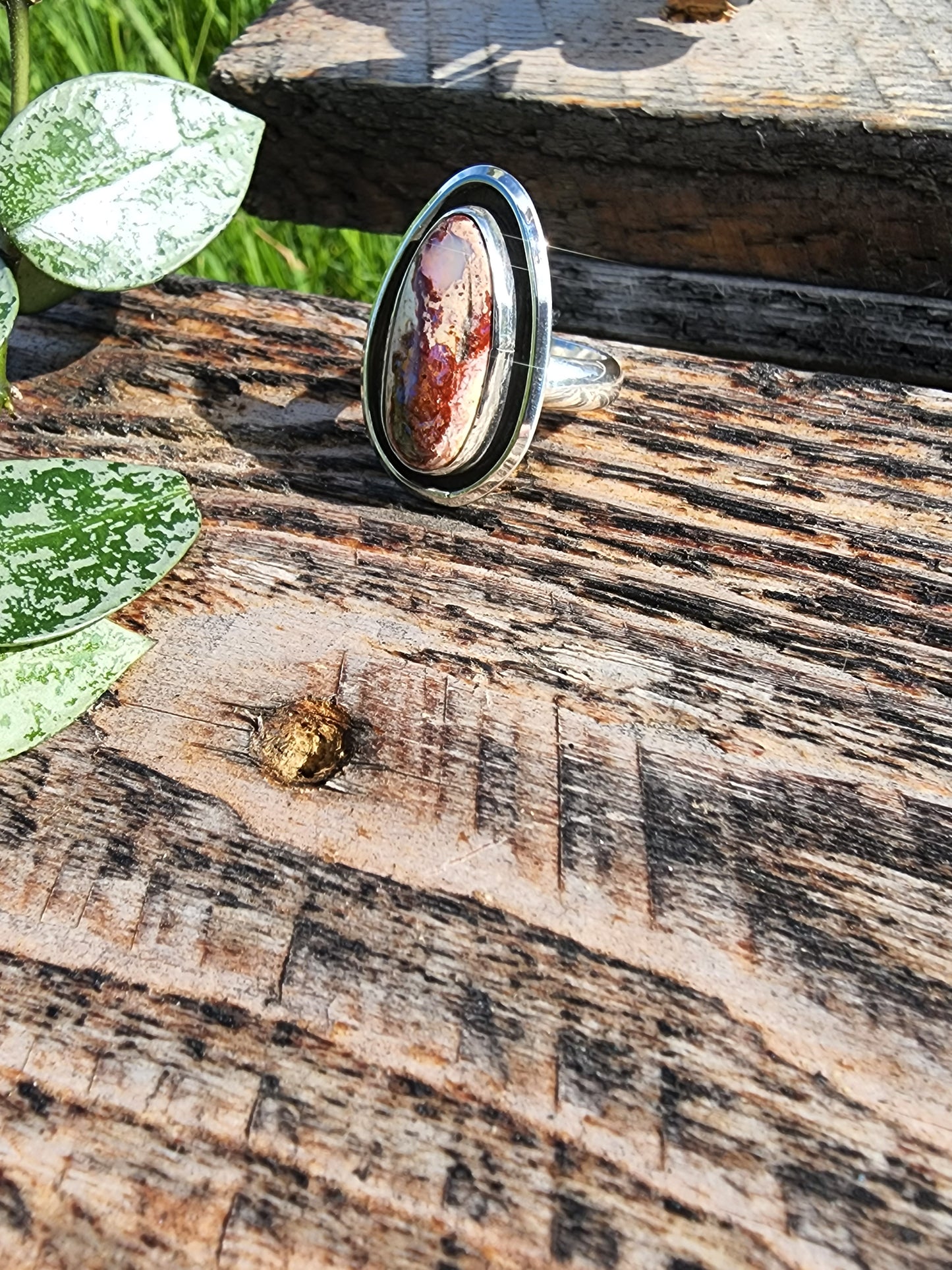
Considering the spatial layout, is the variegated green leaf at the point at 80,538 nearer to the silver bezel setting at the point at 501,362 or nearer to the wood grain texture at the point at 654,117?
the silver bezel setting at the point at 501,362

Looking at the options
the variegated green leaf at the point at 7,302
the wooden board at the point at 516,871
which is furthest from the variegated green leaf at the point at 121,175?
the wooden board at the point at 516,871

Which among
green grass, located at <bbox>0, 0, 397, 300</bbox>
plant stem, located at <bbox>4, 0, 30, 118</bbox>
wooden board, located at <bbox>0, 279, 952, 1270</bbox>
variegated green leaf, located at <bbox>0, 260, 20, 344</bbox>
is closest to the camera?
wooden board, located at <bbox>0, 279, 952, 1270</bbox>

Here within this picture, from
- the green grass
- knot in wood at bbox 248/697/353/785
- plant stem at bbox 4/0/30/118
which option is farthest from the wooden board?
the green grass

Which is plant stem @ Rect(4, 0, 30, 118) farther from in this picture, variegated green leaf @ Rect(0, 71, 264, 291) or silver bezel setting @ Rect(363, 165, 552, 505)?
silver bezel setting @ Rect(363, 165, 552, 505)

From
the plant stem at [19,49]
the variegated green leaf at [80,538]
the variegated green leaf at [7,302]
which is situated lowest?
the variegated green leaf at [80,538]

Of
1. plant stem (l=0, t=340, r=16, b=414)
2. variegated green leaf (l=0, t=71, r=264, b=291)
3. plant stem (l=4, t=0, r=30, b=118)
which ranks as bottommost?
plant stem (l=0, t=340, r=16, b=414)
